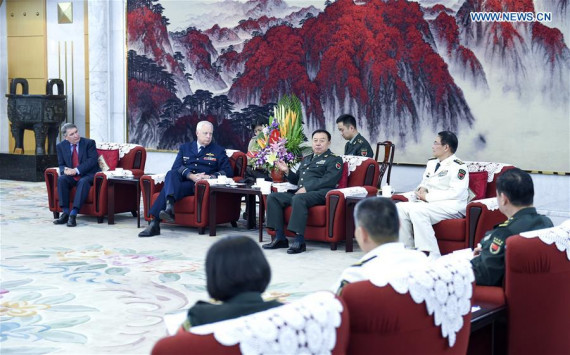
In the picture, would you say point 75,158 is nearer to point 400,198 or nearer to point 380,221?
point 400,198

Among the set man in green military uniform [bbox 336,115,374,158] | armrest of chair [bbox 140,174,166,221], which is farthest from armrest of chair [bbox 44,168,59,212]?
man in green military uniform [bbox 336,115,374,158]

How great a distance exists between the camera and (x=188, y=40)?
1230 centimetres

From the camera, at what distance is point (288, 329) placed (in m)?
2.12

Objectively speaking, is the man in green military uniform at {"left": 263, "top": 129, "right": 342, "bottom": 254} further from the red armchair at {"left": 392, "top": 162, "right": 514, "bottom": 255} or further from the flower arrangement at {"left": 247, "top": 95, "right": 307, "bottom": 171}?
the red armchair at {"left": 392, "top": 162, "right": 514, "bottom": 255}

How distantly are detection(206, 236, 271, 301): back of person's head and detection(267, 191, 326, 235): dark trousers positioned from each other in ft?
17.0

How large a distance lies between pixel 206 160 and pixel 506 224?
5335 mm

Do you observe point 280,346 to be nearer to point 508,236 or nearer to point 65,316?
point 508,236

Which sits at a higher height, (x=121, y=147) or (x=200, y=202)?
(x=121, y=147)

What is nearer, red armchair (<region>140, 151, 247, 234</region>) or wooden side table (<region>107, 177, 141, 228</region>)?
red armchair (<region>140, 151, 247, 234</region>)

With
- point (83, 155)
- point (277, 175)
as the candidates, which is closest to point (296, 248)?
point (277, 175)

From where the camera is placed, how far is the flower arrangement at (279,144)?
7953 millimetres

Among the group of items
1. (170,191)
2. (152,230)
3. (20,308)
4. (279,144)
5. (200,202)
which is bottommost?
(20,308)

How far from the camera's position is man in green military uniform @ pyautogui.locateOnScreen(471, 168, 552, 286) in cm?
361

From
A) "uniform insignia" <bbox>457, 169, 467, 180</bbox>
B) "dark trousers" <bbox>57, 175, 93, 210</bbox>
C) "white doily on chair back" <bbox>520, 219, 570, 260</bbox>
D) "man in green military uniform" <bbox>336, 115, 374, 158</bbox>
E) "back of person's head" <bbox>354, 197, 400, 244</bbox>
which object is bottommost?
"dark trousers" <bbox>57, 175, 93, 210</bbox>
